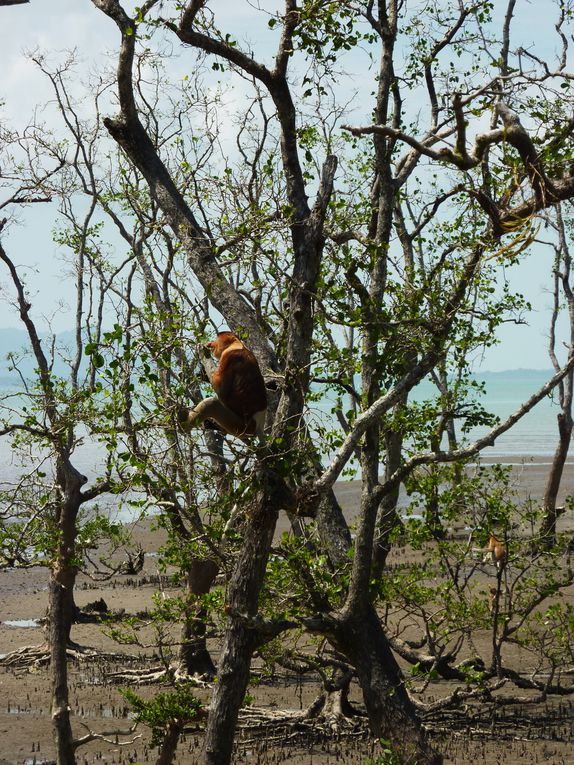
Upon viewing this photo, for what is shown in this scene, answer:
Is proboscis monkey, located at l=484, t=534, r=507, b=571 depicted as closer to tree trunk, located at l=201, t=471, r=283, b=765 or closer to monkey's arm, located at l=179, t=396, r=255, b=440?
tree trunk, located at l=201, t=471, r=283, b=765

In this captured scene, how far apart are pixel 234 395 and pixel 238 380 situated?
129mm

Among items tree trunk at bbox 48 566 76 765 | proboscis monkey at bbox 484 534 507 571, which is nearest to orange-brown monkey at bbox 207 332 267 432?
proboscis monkey at bbox 484 534 507 571

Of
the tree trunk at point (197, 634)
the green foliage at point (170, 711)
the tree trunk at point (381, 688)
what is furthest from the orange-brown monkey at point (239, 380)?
the tree trunk at point (197, 634)

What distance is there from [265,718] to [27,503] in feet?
14.1

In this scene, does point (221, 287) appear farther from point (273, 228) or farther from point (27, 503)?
point (27, 503)

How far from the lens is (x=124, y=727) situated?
14.1 meters

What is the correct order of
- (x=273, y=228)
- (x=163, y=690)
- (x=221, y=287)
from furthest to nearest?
(x=163, y=690) → (x=221, y=287) → (x=273, y=228)

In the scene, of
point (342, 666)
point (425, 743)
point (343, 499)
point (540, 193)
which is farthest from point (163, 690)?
point (343, 499)

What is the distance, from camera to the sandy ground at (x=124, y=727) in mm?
11961

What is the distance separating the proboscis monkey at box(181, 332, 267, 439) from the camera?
7.52 metres

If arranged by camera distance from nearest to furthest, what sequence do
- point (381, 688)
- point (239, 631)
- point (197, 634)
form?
1. point (239, 631)
2. point (381, 688)
3. point (197, 634)

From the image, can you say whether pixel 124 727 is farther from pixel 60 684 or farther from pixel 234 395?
pixel 234 395

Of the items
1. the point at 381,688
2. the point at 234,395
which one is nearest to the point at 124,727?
the point at 381,688

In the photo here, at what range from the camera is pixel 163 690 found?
15711mm
